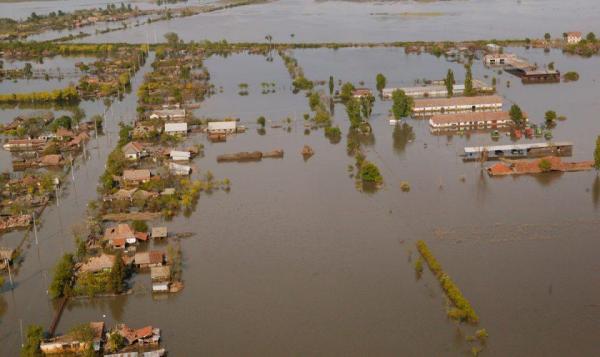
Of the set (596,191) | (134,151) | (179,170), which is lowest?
(596,191)

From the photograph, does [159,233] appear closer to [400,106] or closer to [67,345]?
[67,345]

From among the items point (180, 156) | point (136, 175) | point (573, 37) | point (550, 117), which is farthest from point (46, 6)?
point (550, 117)

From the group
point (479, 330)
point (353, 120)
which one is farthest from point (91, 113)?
point (479, 330)

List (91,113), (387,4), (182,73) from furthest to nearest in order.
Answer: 1. (387,4)
2. (182,73)
3. (91,113)

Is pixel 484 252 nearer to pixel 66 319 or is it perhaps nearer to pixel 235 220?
pixel 235 220

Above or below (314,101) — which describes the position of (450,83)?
above

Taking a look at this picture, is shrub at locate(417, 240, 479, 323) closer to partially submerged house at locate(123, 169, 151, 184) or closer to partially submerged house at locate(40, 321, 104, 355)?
partially submerged house at locate(40, 321, 104, 355)
